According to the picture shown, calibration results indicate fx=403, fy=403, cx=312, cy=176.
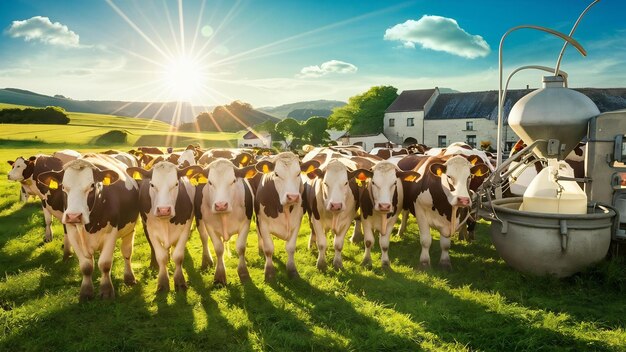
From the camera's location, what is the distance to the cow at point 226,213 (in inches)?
232

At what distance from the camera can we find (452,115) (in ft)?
145

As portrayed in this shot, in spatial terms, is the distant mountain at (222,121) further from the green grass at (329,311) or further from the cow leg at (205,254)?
the green grass at (329,311)

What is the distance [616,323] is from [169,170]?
591 centimetres

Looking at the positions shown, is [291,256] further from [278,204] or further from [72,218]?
[72,218]

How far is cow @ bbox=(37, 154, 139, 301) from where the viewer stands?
16.6ft

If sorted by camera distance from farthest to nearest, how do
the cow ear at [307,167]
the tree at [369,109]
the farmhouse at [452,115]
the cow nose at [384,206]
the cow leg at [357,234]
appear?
the tree at [369,109], the farmhouse at [452,115], the cow leg at [357,234], the cow ear at [307,167], the cow nose at [384,206]

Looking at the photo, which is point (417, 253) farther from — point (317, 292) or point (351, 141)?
point (351, 141)

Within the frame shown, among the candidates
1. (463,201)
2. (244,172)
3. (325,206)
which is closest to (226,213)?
(244,172)

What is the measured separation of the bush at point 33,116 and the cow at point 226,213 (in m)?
78.8

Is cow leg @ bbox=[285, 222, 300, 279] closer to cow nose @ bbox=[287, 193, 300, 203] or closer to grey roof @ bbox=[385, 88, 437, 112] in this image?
cow nose @ bbox=[287, 193, 300, 203]

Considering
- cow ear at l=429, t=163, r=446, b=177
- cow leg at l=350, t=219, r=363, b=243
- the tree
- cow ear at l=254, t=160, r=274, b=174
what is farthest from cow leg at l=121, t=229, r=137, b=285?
the tree

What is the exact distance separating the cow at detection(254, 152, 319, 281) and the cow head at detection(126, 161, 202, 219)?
3.60ft

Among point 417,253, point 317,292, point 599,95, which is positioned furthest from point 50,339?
point 599,95

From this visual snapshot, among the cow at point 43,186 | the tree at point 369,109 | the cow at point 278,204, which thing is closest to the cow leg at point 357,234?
the cow at point 278,204
